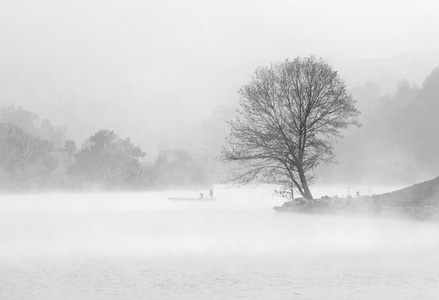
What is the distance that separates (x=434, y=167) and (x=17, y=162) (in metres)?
65.8

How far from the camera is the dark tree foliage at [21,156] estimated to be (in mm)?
110000

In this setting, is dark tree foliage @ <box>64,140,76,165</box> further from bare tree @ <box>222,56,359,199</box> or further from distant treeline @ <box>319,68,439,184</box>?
bare tree @ <box>222,56,359,199</box>

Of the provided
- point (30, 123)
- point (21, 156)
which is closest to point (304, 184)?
point (21, 156)

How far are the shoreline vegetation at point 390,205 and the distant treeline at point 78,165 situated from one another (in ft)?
222

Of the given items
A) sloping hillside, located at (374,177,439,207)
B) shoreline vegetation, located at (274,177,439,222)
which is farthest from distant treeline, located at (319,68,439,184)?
sloping hillside, located at (374,177,439,207)

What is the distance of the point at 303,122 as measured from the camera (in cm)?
5091

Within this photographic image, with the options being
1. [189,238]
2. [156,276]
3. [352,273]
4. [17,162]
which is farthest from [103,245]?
[17,162]

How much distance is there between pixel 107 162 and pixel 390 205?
83352 millimetres

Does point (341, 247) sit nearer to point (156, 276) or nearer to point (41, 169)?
point (156, 276)

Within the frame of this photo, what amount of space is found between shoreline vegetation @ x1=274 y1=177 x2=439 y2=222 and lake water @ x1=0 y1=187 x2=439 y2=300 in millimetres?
1799

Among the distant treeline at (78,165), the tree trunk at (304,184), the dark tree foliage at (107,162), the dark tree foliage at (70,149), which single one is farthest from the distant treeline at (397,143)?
the tree trunk at (304,184)

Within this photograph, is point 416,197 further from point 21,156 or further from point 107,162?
point 107,162

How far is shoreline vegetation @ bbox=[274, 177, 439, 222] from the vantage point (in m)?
40.6

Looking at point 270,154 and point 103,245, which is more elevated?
point 270,154
